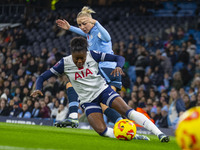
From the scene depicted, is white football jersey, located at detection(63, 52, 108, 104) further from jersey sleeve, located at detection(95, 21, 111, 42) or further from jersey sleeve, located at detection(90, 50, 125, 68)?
jersey sleeve, located at detection(95, 21, 111, 42)

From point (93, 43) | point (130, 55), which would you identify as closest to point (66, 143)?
point (93, 43)

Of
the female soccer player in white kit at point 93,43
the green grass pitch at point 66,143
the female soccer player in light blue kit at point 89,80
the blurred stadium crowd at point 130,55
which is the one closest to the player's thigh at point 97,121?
the female soccer player in light blue kit at point 89,80

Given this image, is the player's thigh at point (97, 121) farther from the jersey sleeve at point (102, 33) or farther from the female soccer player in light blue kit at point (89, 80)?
the jersey sleeve at point (102, 33)

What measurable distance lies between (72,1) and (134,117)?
22.5 meters

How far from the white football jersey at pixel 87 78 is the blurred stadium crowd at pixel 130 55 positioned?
12.4 feet

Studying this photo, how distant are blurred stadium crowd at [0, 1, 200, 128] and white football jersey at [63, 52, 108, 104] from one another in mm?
3783

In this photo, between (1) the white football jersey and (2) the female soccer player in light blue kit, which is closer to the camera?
(2) the female soccer player in light blue kit

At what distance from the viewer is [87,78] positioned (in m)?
6.95

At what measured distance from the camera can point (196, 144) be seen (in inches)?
156

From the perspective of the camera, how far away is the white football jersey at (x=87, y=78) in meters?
6.93

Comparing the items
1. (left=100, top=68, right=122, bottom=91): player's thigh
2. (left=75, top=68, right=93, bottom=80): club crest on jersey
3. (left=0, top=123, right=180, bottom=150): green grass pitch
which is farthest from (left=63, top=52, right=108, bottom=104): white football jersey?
(left=100, top=68, right=122, bottom=91): player's thigh

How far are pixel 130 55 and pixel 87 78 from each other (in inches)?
405

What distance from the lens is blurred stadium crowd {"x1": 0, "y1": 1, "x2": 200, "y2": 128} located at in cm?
1420

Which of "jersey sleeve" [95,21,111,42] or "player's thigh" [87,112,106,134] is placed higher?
"jersey sleeve" [95,21,111,42]
